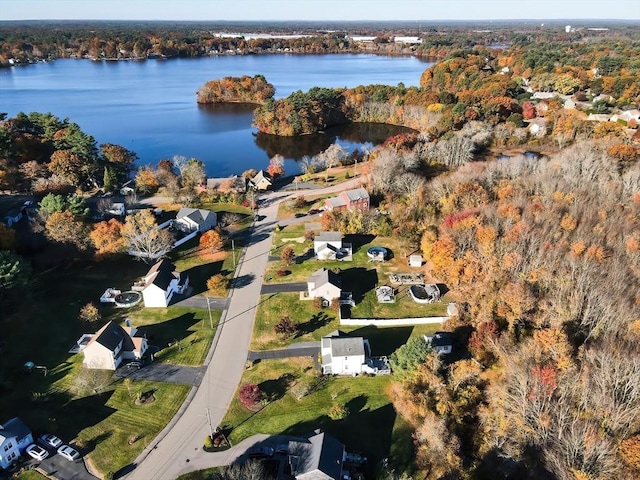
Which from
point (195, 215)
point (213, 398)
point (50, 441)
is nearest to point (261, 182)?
point (195, 215)

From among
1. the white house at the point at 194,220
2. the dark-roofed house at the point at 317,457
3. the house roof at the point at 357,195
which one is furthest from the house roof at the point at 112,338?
the house roof at the point at 357,195

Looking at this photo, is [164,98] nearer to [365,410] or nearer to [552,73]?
[552,73]

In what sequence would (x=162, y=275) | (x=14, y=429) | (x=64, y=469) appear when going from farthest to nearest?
(x=162, y=275) < (x=14, y=429) < (x=64, y=469)

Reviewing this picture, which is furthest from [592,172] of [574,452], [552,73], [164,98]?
[164,98]

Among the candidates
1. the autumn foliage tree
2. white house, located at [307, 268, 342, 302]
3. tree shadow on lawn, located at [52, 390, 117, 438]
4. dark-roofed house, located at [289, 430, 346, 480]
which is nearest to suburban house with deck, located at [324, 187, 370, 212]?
white house, located at [307, 268, 342, 302]

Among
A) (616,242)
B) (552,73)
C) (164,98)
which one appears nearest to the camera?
(616,242)

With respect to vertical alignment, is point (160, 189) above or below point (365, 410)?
above

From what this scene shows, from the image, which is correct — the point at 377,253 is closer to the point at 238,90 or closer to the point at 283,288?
the point at 283,288
